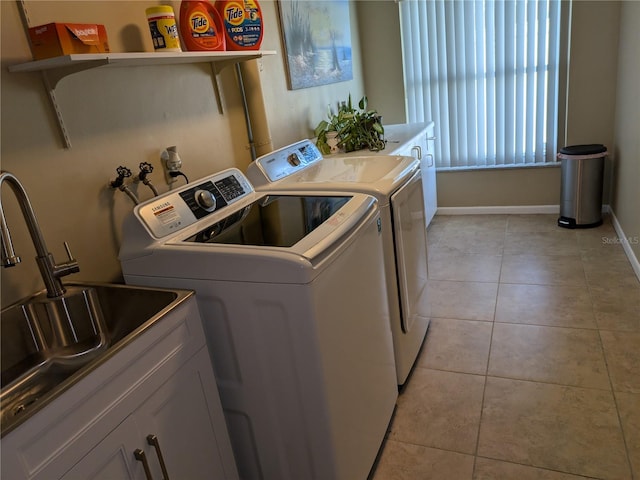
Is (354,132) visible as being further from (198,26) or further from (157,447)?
(157,447)

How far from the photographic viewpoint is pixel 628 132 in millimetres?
3252

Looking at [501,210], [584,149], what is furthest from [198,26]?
[501,210]

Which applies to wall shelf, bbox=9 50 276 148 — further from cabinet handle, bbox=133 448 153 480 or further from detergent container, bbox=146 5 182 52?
cabinet handle, bbox=133 448 153 480

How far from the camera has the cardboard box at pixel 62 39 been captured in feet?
4.39

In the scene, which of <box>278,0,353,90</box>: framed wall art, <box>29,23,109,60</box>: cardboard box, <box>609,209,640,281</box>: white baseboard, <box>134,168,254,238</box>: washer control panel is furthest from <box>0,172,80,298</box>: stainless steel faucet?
<box>609,209,640,281</box>: white baseboard

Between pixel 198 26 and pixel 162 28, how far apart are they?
21 centimetres

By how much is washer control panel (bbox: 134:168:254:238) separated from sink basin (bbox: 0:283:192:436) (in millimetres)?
239

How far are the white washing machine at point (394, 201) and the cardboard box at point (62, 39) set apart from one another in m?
0.86

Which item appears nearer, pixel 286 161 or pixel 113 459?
pixel 113 459

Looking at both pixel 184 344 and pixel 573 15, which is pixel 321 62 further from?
pixel 184 344

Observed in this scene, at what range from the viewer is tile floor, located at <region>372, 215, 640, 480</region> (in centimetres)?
175

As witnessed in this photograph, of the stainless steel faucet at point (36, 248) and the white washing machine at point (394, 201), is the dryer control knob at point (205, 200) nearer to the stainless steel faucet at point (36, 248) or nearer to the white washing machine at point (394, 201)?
the white washing machine at point (394, 201)

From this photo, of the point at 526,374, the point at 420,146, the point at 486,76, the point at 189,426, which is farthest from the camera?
the point at 486,76

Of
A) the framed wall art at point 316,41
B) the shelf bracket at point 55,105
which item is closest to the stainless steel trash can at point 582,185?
the framed wall art at point 316,41
